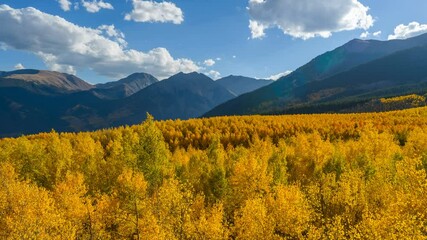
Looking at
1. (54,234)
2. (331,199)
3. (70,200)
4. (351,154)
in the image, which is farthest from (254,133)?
(54,234)

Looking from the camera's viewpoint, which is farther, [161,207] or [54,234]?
[161,207]

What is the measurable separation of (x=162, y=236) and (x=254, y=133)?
104824mm

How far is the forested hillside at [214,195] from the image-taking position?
38.0 metres

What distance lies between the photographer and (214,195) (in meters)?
61.4

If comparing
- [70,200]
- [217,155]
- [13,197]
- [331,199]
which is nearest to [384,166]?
[331,199]

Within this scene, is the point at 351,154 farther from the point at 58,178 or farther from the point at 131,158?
the point at 58,178

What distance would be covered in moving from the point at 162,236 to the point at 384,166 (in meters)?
43.5

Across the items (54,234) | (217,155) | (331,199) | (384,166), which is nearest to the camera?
(54,234)

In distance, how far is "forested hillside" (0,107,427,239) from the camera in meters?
38.0

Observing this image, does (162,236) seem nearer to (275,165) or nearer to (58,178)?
(275,165)

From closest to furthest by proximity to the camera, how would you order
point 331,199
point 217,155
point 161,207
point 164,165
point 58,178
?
point 161,207 → point 331,199 → point 164,165 → point 58,178 → point 217,155

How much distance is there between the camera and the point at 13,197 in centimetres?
5522

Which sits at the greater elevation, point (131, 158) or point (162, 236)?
point (131, 158)

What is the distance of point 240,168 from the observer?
58938mm
